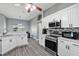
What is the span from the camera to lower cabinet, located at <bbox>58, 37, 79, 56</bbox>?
2412 mm

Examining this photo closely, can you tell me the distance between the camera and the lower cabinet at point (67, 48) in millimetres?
2412

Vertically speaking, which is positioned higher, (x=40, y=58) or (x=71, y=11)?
(x=71, y=11)

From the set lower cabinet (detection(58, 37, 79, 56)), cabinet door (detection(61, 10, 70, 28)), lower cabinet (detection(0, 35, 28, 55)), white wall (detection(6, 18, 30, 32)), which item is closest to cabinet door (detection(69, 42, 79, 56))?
lower cabinet (detection(58, 37, 79, 56))

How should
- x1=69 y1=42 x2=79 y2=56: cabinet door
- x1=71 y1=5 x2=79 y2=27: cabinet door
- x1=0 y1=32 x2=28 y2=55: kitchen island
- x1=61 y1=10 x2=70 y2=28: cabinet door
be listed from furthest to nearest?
x1=0 y1=32 x2=28 y2=55: kitchen island < x1=61 y1=10 x2=70 y2=28: cabinet door < x1=71 y1=5 x2=79 y2=27: cabinet door < x1=69 y1=42 x2=79 y2=56: cabinet door

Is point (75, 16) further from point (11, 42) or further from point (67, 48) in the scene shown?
point (11, 42)

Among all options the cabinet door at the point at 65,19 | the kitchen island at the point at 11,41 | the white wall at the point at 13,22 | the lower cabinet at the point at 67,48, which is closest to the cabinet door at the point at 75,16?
the cabinet door at the point at 65,19

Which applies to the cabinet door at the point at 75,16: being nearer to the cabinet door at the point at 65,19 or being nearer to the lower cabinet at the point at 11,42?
the cabinet door at the point at 65,19

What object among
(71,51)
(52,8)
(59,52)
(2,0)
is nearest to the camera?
(2,0)

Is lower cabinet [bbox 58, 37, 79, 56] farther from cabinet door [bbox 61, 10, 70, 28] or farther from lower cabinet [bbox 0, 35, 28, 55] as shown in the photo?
lower cabinet [bbox 0, 35, 28, 55]

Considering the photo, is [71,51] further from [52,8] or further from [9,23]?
[9,23]

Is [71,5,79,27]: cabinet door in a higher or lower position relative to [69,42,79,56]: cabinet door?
higher

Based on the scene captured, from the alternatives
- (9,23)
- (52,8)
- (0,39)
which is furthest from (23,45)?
(9,23)

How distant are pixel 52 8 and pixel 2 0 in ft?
14.2

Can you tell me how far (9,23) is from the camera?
9.78 metres
